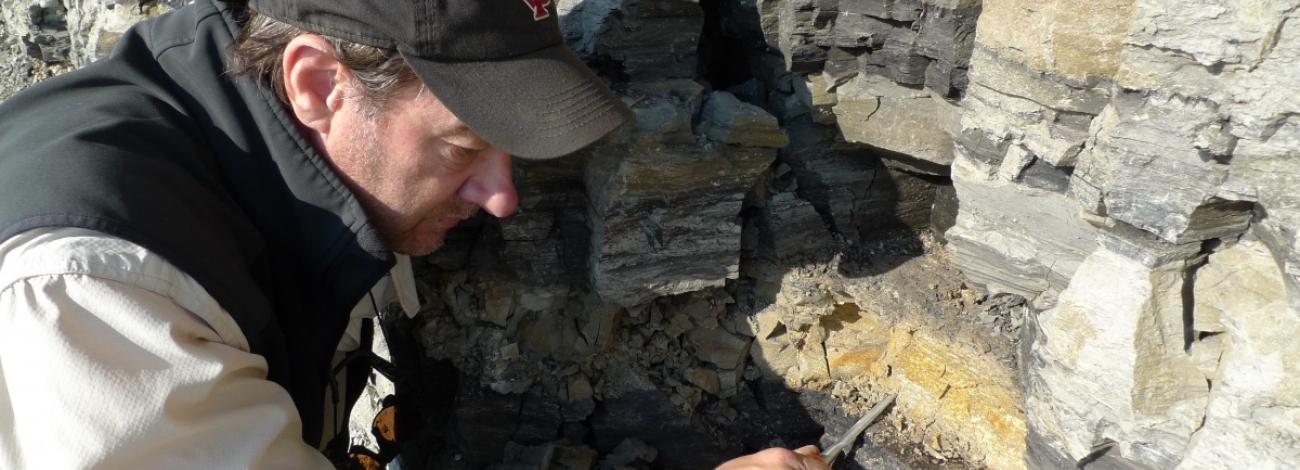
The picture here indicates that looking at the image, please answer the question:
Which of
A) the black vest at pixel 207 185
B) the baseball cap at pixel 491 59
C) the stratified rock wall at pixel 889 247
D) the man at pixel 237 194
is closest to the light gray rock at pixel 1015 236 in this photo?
the stratified rock wall at pixel 889 247

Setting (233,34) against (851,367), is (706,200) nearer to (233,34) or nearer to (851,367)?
(851,367)

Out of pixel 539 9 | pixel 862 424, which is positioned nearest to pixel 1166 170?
pixel 539 9

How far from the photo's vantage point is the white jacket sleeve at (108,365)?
104cm

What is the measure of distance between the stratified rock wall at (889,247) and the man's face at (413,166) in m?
0.98

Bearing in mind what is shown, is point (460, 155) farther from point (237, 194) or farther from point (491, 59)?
point (237, 194)

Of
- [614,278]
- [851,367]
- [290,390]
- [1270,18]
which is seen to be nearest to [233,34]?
[290,390]

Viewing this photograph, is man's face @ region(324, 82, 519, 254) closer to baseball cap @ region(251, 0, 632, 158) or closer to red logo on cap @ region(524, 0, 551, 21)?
baseball cap @ region(251, 0, 632, 158)

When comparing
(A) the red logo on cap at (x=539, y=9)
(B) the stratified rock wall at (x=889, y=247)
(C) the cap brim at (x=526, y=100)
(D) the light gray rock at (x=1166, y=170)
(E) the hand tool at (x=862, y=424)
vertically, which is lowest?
(E) the hand tool at (x=862, y=424)

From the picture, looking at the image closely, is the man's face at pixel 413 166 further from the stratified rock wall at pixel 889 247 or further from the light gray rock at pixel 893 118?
the light gray rock at pixel 893 118

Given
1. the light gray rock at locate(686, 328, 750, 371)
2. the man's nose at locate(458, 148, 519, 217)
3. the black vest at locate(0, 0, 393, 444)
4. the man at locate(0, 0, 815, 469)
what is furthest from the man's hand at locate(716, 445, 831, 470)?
the light gray rock at locate(686, 328, 750, 371)

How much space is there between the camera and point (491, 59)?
1.33 m

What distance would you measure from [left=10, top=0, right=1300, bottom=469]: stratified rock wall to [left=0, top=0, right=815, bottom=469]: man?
997 mm

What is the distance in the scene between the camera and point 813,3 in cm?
274

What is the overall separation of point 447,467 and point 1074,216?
6.93ft
